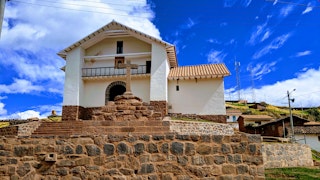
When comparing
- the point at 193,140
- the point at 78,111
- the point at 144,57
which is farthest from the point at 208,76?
the point at 193,140

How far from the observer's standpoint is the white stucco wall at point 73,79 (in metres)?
19.3

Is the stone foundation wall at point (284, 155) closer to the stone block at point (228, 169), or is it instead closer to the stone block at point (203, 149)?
the stone block at point (228, 169)

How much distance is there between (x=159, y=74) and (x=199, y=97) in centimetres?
374

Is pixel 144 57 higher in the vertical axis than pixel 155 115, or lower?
higher

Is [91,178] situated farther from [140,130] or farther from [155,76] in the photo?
[155,76]

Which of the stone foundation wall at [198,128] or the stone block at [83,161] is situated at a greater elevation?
the stone foundation wall at [198,128]

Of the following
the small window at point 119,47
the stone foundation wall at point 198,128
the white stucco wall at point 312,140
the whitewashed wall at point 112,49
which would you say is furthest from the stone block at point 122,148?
the white stucco wall at point 312,140

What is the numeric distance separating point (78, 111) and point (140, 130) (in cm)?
1502

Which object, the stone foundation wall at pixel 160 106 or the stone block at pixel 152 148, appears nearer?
the stone block at pixel 152 148

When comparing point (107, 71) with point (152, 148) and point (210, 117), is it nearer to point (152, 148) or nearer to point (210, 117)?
point (210, 117)

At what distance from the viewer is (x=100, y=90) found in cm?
2023

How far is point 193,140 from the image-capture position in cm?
387

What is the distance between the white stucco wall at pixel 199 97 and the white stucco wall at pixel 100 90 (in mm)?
2305

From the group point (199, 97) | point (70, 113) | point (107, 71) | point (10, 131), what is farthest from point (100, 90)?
point (199, 97)
